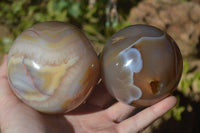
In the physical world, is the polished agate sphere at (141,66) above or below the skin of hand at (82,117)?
above

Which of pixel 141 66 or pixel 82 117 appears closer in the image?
pixel 141 66

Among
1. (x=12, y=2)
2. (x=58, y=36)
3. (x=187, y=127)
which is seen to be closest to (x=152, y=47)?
(x=58, y=36)

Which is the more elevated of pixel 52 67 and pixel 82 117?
pixel 52 67

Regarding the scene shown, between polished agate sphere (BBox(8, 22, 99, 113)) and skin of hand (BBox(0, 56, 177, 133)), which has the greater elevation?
polished agate sphere (BBox(8, 22, 99, 113))
